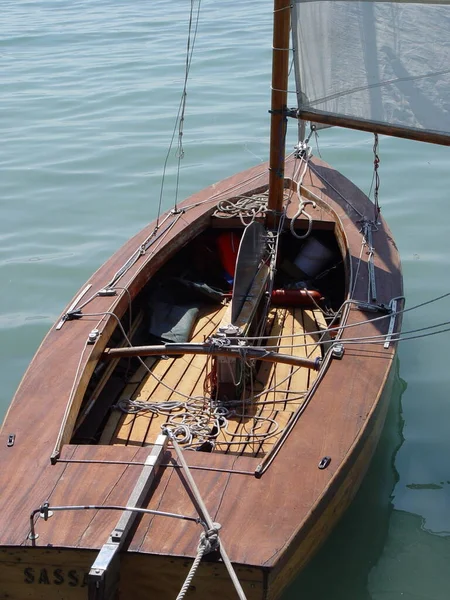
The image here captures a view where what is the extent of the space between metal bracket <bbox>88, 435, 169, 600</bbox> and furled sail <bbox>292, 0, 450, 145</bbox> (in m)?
3.07

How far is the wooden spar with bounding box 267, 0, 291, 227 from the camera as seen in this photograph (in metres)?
5.82

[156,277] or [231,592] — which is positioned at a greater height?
[156,277]

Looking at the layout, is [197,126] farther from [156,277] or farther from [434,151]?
[156,277]

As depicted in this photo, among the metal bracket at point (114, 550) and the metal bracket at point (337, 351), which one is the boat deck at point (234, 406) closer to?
the metal bracket at point (337, 351)

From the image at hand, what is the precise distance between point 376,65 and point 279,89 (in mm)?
716

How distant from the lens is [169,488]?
12.8 feet

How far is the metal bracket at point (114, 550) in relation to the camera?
3355mm

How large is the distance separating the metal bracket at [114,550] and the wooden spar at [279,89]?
118 inches

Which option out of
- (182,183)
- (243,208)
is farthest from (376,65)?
(182,183)

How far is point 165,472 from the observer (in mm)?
3988

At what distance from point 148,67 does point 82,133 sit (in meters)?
4.10

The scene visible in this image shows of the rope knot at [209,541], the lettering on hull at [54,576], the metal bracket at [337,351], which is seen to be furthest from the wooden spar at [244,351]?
the lettering on hull at [54,576]

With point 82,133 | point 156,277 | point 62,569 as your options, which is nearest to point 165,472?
point 62,569

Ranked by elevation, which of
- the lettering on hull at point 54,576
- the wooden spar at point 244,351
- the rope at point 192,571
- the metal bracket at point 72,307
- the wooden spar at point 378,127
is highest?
the wooden spar at point 378,127
